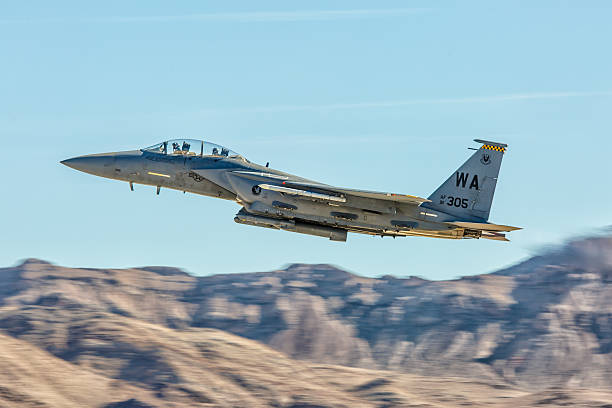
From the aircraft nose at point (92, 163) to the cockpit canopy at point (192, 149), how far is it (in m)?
1.48

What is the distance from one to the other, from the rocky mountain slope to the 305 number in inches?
2007

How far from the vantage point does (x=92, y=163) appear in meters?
30.9

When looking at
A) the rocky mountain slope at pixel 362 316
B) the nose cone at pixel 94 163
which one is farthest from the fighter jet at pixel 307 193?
the rocky mountain slope at pixel 362 316

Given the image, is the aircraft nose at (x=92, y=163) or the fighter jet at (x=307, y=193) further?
the aircraft nose at (x=92, y=163)

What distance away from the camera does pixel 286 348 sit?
95.9 metres

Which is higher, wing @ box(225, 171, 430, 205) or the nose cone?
wing @ box(225, 171, 430, 205)

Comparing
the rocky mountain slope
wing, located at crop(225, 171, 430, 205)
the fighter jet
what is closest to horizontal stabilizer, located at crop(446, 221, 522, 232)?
the fighter jet

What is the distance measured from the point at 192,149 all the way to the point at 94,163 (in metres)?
3.54

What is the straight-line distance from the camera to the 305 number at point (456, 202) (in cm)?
3139

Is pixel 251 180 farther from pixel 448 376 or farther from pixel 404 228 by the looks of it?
pixel 448 376

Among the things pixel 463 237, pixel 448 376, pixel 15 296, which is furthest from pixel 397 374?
pixel 463 237

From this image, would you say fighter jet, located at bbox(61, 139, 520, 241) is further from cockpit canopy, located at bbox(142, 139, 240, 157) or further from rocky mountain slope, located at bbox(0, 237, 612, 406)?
rocky mountain slope, located at bbox(0, 237, 612, 406)

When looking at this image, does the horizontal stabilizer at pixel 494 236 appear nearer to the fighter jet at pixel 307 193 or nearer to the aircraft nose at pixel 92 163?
the fighter jet at pixel 307 193

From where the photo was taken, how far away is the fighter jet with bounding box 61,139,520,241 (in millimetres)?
29938
